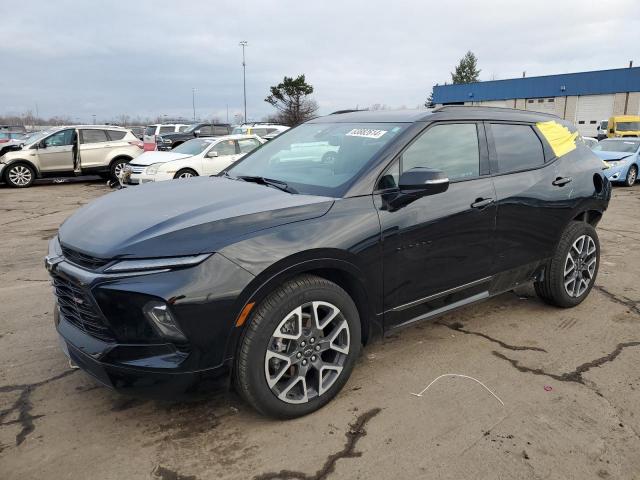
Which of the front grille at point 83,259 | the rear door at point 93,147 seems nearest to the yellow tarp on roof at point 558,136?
the front grille at point 83,259

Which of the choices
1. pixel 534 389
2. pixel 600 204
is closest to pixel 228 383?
pixel 534 389

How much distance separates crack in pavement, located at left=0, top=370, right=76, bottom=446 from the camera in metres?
2.79

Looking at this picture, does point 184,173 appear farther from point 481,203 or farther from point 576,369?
point 576,369

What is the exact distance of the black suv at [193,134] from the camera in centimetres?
2183

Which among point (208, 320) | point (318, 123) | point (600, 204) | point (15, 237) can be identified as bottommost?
point (15, 237)

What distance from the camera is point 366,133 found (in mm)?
3521

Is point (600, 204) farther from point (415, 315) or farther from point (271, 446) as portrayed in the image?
point (271, 446)

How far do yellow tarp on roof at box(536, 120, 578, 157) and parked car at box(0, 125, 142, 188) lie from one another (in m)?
13.7

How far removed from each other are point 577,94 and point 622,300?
4918 centimetres

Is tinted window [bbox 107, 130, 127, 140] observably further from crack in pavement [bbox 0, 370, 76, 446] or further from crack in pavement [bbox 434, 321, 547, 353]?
crack in pavement [bbox 434, 321, 547, 353]

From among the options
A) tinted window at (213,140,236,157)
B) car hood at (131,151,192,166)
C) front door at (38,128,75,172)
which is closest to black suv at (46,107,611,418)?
car hood at (131,151,192,166)

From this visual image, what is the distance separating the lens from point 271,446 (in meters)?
2.63

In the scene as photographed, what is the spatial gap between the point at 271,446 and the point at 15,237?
7.22 m

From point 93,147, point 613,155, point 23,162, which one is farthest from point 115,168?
point 613,155
